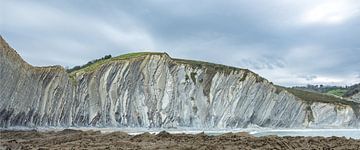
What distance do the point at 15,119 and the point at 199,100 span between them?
144ft

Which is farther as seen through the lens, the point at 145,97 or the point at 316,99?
the point at 316,99

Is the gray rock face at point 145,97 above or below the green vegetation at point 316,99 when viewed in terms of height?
below

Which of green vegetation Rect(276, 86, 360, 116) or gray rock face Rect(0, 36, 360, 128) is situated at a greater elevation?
green vegetation Rect(276, 86, 360, 116)

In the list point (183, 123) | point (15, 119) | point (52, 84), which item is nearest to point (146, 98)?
point (183, 123)

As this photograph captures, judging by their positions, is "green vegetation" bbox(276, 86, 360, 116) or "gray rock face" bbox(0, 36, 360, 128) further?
"green vegetation" bbox(276, 86, 360, 116)

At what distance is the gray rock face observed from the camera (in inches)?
1901

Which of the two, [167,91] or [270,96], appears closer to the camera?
[167,91]

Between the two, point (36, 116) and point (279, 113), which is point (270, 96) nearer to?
Result: point (279, 113)

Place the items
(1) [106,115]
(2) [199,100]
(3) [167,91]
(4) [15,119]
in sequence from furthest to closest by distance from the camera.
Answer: (2) [199,100], (3) [167,91], (1) [106,115], (4) [15,119]

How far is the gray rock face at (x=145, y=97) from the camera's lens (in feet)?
158

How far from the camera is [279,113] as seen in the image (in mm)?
104250

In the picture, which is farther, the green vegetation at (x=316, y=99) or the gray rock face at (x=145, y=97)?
the green vegetation at (x=316, y=99)

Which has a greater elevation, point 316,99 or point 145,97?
point 316,99

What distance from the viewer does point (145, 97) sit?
242 feet
